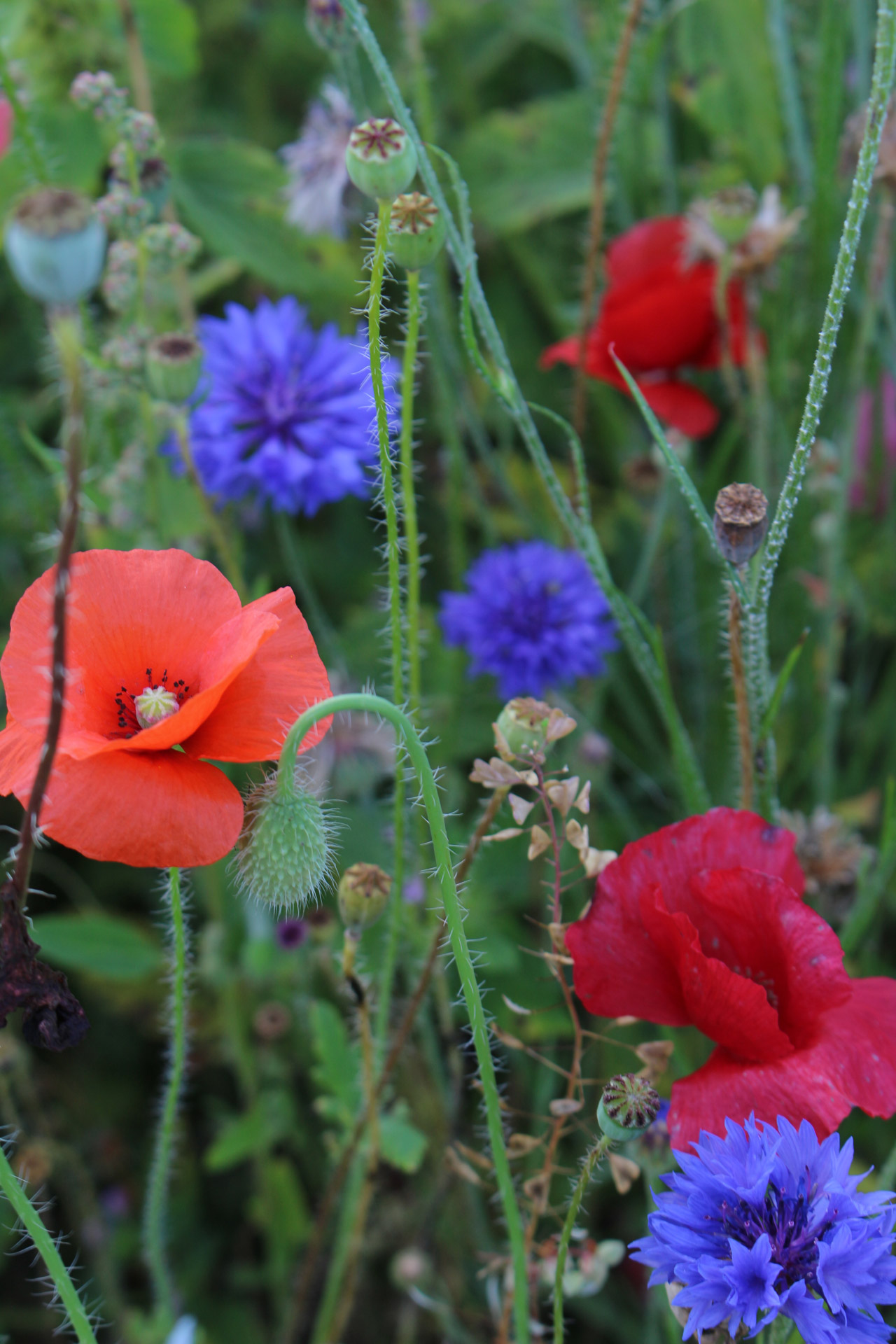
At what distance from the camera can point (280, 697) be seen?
37 cm

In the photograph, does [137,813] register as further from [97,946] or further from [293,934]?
[97,946]

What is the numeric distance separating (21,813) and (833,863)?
23.7 inches

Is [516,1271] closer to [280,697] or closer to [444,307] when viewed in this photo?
[280,697]

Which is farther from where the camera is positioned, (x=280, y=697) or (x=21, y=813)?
(x=21, y=813)

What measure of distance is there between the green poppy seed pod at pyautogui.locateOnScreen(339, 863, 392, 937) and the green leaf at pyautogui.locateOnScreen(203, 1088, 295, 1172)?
0.34 m

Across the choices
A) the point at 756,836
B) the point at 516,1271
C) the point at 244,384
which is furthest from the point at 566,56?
the point at 516,1271

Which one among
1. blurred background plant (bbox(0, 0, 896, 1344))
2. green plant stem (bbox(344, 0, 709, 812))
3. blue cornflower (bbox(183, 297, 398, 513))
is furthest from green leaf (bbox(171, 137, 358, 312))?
green plant stem (bbox(344, 0, 709, 812))

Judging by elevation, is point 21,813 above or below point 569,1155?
above

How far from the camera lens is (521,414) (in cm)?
47

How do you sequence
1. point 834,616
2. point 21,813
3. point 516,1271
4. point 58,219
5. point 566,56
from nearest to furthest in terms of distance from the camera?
1. point 58,219
2. point 516,1271
3. point 834,616
4. point 21,813
5. point 566,56

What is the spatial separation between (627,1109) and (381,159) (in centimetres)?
29

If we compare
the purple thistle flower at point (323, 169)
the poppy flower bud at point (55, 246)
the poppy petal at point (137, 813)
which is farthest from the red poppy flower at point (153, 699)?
the purple thistle flower at point (323, 169)

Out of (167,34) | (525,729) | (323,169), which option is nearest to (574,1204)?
(525,729)

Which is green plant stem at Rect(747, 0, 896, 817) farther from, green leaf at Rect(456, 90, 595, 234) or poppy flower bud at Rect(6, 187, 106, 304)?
green leaf at Rect(456, 90, 595, 234)
